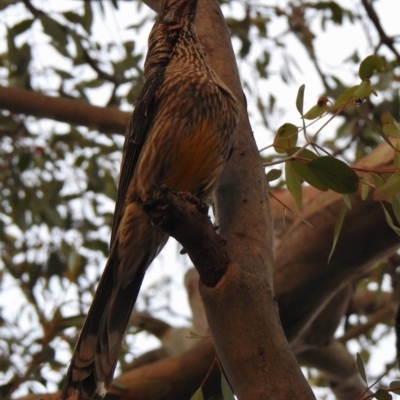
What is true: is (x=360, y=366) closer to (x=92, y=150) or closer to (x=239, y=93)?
(x=239, y=93)

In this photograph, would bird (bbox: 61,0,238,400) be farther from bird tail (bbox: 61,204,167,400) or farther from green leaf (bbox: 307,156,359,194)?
green leaf (bbox: 307,156,359,194)

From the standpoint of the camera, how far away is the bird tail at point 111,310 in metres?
1.96

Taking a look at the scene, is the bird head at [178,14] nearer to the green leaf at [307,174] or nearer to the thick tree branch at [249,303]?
the thick tree branch at [249,303]

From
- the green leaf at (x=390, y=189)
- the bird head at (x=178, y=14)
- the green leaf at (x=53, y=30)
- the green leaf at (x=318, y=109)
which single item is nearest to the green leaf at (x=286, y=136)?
the green leaf at (x=318, y=109)

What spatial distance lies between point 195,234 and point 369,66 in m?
0.62

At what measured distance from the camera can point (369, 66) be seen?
5.67 ft

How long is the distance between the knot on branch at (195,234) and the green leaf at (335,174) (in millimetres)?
296

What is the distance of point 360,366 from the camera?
1.66m

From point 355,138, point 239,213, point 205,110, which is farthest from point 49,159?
point 239,213

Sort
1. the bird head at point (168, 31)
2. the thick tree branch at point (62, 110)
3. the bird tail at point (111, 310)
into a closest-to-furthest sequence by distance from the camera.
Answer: the bird tail at point (111, 310) → the bird head at point (168, 31) → the thick tree branch at point (62, 110)

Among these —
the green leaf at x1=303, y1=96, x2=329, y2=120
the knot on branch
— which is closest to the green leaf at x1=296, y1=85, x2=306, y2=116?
the green leaf at x1=303, y1=96, x2=329, y2=120

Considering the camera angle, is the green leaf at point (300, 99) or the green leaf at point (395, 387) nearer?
the green leaf at point (395, 387)

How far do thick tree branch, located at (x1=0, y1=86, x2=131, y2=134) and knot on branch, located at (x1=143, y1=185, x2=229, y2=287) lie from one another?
5.37ft

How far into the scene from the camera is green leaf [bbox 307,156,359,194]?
1630 millimetres
